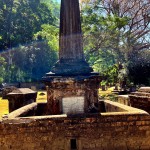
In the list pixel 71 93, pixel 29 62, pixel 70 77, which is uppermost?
pixel 29 62

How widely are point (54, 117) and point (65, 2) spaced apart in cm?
409

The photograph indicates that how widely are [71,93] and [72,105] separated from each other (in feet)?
1.22

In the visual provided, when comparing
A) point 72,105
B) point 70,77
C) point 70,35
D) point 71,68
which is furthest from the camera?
point 70,35

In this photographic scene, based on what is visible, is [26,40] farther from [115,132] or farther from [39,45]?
[115,132]

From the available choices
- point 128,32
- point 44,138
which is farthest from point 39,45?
point 44,138

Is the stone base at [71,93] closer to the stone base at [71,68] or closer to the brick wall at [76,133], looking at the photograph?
the stone base at [71,68]

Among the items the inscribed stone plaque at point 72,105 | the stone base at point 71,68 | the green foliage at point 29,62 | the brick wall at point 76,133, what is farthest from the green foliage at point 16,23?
the brick wall at point 76,133

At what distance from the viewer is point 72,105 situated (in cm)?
755

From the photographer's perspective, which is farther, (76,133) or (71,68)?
(71,68)

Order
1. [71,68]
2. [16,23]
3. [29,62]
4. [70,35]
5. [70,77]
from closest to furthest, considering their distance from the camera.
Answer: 1. [70,77]
2. [71,68]
3. [70,35]
4. [16,23]
5. [29,62]

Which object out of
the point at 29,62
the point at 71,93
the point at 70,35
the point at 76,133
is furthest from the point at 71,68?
the point at 29,62

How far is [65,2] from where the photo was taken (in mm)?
8352

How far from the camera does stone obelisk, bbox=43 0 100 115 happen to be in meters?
7.48

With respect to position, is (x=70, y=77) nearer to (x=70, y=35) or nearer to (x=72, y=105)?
(x=72, y=105)
